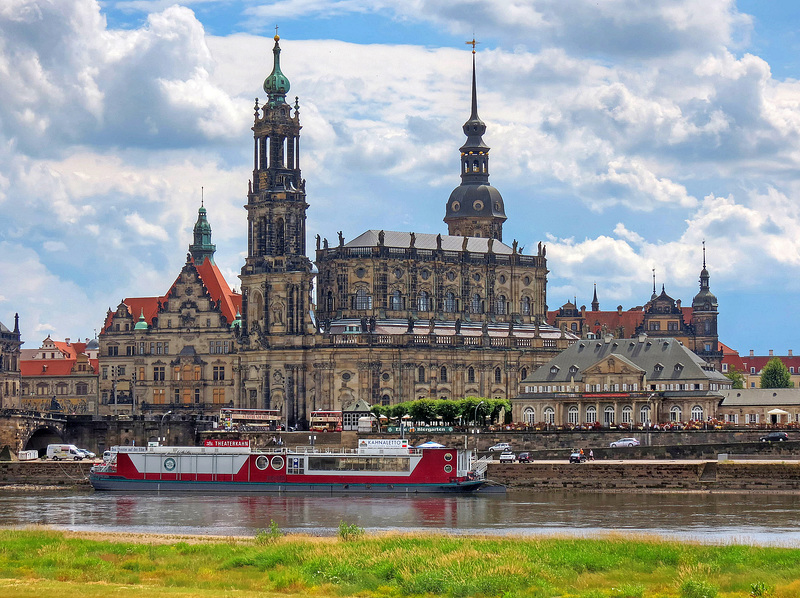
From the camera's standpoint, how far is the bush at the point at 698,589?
42.3 metres

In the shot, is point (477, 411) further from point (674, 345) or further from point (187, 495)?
point (187, 495)

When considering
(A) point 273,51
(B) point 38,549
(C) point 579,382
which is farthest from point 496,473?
(A) point 273,51

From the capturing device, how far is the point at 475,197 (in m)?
164

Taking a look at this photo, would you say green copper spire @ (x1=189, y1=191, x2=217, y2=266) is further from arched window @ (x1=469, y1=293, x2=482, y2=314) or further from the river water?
the river water

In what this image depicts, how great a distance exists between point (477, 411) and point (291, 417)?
21.3 m

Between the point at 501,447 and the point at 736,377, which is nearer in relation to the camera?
the point at 501,447

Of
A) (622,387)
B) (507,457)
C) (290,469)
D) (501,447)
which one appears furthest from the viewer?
(622,387)

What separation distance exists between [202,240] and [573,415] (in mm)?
72404

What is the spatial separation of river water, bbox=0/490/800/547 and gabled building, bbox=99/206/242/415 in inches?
2270

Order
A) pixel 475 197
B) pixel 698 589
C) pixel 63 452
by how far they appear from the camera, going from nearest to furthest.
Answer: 1. pixel 698 589
2. pixel 63 452
3. pixel 475 197

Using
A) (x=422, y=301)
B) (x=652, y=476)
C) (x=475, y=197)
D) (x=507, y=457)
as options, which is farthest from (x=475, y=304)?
(x=652, y=476)

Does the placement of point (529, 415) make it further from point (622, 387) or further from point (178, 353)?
point (178, 353)

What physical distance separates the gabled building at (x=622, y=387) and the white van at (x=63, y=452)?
36.1 metres

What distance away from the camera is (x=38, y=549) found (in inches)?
2042
